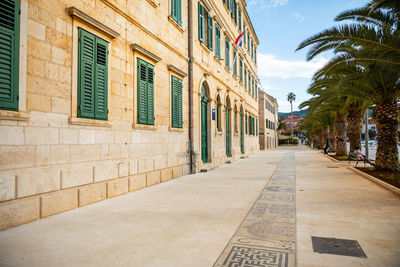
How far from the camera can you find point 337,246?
3420mm

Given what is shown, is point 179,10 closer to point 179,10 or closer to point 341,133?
point 179,10

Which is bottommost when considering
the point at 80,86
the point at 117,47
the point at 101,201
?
the point at 101,201

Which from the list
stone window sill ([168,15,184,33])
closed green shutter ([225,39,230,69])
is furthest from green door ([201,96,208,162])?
closed green shutter ([225,39,230,69])

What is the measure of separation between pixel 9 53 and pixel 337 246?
5564mm

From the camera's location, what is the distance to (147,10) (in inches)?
331

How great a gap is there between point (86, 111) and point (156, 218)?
9.26ft

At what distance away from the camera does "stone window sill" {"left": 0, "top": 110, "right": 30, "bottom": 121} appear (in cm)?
420

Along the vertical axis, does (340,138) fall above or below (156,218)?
above

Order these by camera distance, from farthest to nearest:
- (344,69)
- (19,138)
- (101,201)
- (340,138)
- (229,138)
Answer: (340,138)
(229,138)
(344,69)
(101,201)
(19,138)

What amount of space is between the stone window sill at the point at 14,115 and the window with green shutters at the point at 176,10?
23.4ft

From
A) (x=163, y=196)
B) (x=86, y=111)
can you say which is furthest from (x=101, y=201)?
(x=86, y=111)

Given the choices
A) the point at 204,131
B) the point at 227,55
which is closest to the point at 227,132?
the point at 204,131

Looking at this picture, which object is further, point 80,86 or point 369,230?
point 80,86

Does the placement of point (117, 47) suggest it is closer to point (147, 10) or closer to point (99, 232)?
point (147, 10)
